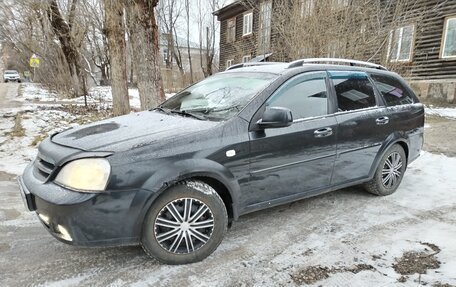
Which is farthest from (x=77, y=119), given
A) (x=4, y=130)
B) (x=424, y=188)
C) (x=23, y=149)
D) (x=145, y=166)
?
(x=424, y=188)

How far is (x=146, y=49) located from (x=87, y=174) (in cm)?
543

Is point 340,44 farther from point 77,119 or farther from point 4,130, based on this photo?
point 4,130

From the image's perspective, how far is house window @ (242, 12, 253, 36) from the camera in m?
23.8

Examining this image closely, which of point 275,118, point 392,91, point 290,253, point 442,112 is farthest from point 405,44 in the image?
point 290,253

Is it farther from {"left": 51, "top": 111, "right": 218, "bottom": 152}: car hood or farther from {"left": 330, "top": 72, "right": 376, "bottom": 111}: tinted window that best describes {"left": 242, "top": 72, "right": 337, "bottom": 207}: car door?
{"left": 51, "top": 111, "right": 218, "bottom": 152}: car hood

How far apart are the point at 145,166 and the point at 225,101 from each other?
3.89ft

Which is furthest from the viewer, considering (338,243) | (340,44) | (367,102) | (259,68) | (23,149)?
(340,44)

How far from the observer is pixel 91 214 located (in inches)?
95.6

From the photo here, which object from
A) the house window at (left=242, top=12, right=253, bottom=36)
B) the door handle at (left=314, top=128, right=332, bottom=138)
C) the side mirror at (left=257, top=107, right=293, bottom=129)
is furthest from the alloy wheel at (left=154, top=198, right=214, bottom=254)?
the house window at (left=242, top=12, right=253, bottom=36)

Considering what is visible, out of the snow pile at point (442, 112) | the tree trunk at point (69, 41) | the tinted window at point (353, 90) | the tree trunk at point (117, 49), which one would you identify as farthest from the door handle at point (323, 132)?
the tree trunk at point (69, 41)

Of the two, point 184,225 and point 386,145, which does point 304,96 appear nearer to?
point 386,145

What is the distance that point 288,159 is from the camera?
3281 millimetres

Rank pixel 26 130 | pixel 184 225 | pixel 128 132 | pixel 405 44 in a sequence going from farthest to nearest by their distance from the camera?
pixel 405 44 < pixel 26 130 < pixel 128 132 < pixel 184 225

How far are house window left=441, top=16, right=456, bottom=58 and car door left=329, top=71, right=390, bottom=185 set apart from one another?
1180 centimetres
